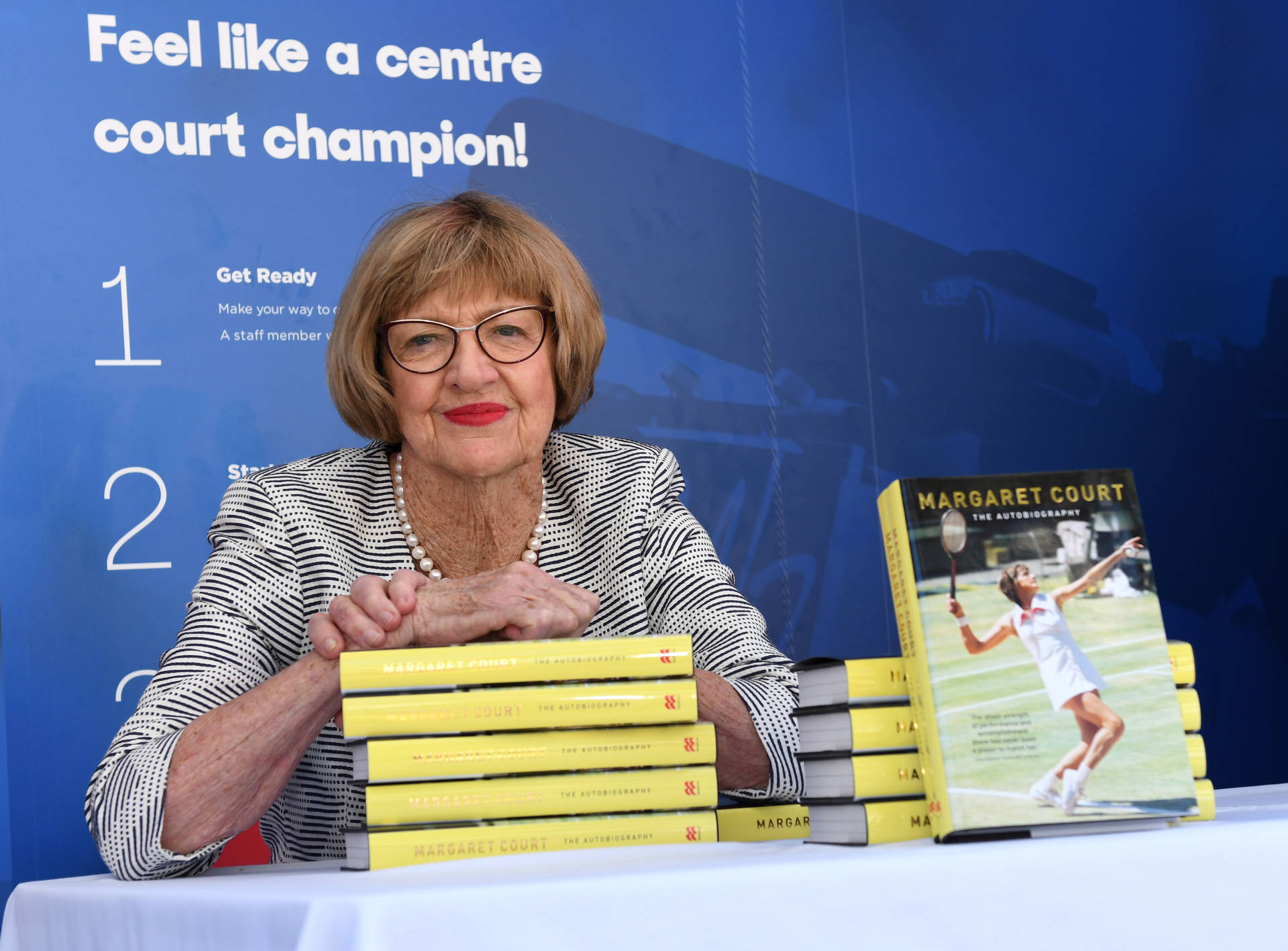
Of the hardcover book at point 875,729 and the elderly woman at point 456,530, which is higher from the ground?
the elderly woman at point 456,530

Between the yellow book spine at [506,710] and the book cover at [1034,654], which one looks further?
the yellow book spine at [506,710]

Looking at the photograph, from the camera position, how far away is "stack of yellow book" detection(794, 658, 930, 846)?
3.63 ft

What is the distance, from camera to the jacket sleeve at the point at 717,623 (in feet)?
5.11

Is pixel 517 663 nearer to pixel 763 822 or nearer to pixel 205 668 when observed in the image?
pixel 763 822

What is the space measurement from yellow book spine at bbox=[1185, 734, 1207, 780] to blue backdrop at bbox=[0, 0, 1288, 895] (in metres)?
2.60

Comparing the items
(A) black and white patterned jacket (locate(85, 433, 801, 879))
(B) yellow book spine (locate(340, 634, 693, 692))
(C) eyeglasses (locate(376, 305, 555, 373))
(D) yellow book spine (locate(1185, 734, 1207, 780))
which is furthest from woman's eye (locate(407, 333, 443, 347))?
(D) yellow book spine (locate(1185, 734, 1207, 780))

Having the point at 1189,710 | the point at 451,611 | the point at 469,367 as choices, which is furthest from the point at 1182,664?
the point at 469,367

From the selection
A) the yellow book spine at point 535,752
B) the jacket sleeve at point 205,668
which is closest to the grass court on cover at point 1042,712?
the yellow book spine at point 535,752

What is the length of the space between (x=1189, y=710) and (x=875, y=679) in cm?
28

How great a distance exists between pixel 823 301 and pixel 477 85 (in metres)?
1.18

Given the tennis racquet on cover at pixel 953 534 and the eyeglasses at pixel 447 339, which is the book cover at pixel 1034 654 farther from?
the eyeglasses at pixel 447 339

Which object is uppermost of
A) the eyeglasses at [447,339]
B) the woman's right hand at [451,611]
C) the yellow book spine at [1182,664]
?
the eyeglasses at [447,339]

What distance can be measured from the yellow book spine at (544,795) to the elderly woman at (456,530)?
31 cm

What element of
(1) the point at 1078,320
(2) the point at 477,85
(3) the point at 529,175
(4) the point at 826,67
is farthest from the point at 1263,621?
(2) the point at 477,85
